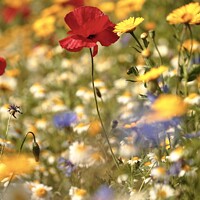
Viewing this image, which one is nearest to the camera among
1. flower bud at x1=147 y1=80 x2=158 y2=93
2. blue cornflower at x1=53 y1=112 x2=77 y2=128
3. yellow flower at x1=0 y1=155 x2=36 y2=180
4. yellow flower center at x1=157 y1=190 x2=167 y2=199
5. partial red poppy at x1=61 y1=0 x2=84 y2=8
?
yellow flower center at x1=157 y1=190 x2=167 y2=199

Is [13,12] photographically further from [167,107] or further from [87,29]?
[167,107]

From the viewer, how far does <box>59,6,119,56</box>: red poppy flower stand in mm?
1979

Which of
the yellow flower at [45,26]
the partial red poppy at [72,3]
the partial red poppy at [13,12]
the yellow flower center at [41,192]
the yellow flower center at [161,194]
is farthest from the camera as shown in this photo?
the partial red poppy at [13,12]

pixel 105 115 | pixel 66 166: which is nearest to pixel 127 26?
pixel 66 166

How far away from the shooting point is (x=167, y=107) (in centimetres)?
184

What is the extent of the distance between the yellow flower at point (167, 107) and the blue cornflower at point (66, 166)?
537 millimetres

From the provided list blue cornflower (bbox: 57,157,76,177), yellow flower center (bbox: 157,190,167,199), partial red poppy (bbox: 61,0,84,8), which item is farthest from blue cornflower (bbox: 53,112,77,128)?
partial red poppy (bbox: 61,0,84,8)

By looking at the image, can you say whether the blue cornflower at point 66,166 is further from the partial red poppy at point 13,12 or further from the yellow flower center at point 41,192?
the partial red poppy at point 13,12

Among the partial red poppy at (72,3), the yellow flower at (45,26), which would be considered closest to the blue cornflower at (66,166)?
the yellow flower at (45,26)

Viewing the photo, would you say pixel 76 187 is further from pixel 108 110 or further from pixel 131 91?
pixel 131 91

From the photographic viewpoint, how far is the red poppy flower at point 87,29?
1.98 meters

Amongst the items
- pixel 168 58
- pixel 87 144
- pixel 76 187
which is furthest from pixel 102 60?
pixel 76 187

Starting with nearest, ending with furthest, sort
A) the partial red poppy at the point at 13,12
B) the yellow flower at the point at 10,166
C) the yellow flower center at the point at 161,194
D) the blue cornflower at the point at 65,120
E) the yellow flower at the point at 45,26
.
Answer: the yellow flower center at the point at 161,194
the yellow flower at the point at 10,166
the blue cornflower at the point at 65,120
the yellow flower at the point at 45,26
the partial red poppy at the point at 13,12

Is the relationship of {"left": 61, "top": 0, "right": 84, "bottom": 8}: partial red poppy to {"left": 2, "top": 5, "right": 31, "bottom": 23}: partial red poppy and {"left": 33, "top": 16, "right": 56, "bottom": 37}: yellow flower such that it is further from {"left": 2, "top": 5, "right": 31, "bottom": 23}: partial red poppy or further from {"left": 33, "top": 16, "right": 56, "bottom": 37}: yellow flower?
{"left": 2, "top": 5, "right": 31, "bottom": 23}: partial red poppy
